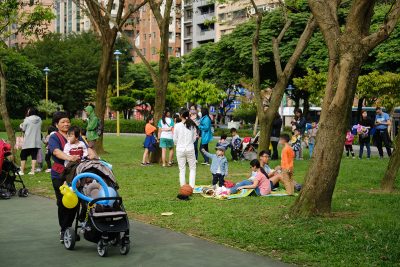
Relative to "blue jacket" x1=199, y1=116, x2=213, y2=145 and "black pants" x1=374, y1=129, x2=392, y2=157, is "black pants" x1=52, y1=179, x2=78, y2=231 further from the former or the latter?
"black pants" x1=374, y1=129, x2=392, y2=157

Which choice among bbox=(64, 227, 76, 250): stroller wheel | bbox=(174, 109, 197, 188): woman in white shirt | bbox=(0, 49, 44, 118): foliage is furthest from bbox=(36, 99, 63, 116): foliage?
bbox=(64, 227, 76, 250): stroller wheel

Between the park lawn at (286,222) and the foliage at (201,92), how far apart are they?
39.2 metres

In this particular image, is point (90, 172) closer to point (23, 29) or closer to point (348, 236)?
point (348, 236)

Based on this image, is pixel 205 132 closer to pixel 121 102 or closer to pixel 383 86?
pixel 383 86

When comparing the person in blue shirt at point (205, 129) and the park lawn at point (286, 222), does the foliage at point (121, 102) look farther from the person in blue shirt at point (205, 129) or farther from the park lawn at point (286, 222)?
the park lawn at point (286, 222)

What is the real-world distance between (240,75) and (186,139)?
37.7m

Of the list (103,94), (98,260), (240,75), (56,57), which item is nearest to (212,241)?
(98,260)

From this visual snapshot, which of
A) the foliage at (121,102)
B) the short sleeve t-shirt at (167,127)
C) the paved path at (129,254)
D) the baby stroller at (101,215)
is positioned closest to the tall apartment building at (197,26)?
the foliage at (121,102)

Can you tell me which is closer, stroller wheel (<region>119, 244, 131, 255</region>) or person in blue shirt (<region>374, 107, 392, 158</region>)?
stroller wheel (<region>119, 244, 131, 255</region>)

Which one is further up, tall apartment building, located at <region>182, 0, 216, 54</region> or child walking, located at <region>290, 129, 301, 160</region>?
tall apartment building, located at <region>182, 0, 216, 54</region>

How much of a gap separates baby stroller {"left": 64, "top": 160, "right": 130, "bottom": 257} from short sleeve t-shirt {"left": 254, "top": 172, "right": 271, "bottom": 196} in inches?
208

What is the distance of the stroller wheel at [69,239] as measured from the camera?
8.06 metres

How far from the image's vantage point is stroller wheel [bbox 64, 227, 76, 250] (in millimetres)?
8062

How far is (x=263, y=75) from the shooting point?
49.3 meters
